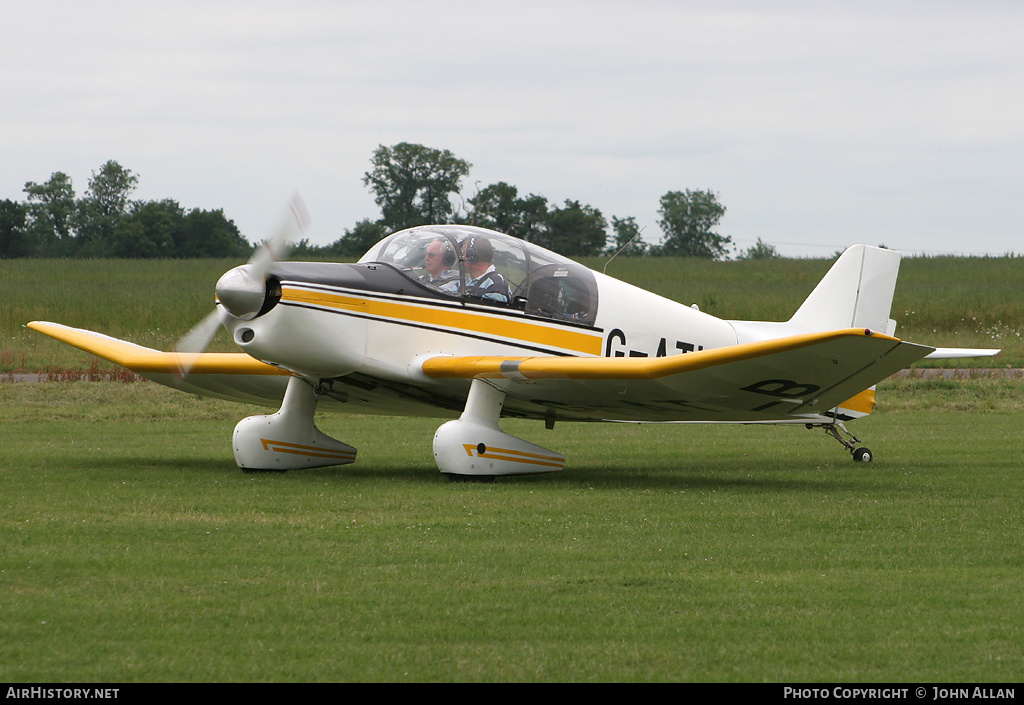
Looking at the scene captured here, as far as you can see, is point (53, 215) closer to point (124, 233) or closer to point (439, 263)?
point (124, 233)

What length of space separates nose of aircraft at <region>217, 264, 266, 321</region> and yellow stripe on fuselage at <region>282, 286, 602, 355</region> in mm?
238

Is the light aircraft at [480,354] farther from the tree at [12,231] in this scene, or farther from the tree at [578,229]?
the tree at [12,231]

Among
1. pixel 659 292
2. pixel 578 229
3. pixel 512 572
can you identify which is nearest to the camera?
pixel 512 572

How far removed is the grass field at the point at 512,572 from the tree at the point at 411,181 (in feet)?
112

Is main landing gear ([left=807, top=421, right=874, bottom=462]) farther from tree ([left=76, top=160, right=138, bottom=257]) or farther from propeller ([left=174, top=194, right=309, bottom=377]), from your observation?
tree ([left=76, top=160, right=138, bottom=257])

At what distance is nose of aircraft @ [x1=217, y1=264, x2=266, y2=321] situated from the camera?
31.7 ft

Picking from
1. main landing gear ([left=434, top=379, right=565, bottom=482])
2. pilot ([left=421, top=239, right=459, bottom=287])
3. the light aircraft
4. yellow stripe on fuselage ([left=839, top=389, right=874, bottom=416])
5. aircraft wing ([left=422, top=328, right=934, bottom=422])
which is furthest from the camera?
yellow stripe on fuselage ([left=839, top=389, right=874, bottom=416])

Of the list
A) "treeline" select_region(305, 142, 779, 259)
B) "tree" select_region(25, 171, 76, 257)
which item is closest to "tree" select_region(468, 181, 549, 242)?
"treeline" select_region(305, 142, 779, 259)

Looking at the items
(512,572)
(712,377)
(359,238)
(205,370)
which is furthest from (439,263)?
(359,238)

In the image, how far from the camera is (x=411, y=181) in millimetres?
50688

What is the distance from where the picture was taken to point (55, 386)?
19.7m

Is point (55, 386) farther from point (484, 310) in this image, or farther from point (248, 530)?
point (248, 530)

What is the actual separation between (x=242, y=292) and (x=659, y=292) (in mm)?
31318

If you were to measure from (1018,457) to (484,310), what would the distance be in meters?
6.20
